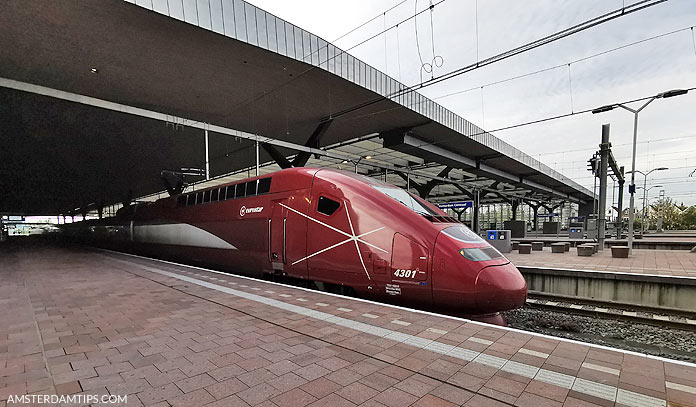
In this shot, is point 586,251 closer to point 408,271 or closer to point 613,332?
point 613,332

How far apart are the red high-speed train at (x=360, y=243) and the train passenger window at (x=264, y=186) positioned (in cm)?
3

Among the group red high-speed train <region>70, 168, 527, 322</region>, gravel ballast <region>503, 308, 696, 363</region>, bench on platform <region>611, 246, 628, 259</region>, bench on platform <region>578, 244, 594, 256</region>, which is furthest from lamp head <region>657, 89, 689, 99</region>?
red high-speed train <region>70, 168, 527, 322</region>

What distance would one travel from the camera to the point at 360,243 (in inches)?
242

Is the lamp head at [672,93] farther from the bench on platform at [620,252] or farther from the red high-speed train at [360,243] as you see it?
the red high-speed train at [360,243]

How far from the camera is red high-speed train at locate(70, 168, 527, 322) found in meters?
5.27

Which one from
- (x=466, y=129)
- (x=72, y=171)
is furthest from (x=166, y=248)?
(x=72, y=171)

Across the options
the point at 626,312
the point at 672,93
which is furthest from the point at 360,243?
the point at 672,93

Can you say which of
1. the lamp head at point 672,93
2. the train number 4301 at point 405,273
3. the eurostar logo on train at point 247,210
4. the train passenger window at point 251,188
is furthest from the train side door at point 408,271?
the lamp head at point 672,93

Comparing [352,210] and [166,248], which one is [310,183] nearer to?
[352,210]

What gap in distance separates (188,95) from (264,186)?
6.27m

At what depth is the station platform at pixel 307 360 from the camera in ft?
8.70

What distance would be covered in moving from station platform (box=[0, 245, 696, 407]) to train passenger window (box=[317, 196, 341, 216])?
6.51ft

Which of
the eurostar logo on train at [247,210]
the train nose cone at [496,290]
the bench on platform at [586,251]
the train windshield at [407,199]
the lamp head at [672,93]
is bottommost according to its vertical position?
the bench on platform at [586,251]

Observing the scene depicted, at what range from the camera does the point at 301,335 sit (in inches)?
158
